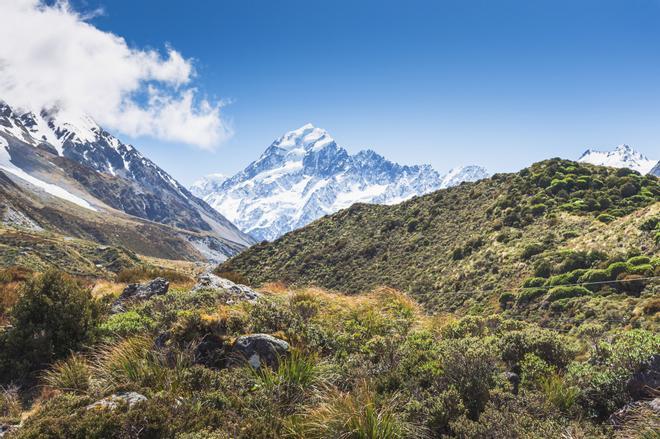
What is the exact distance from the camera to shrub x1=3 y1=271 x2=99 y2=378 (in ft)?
31.3

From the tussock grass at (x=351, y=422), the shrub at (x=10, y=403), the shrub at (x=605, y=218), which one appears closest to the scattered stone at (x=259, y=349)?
the tussock grass at (x=351, y=422)

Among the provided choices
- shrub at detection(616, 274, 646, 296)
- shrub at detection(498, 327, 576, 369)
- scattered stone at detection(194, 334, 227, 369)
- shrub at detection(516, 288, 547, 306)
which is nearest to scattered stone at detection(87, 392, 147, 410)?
scattered stone at detection(194, 334, 227, 369)

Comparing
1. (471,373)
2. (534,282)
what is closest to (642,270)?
(534,282)

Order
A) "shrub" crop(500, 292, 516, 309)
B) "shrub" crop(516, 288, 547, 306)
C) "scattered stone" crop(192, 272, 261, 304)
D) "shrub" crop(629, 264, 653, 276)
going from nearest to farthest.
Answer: "scattered stone" crop(192, 272, 261, 304)
"shrub" crop(629, 264, 653, 276)
"shrub" crop(516, 288, 547, 306)
"shrub" crop(500, 292, 516, 309)

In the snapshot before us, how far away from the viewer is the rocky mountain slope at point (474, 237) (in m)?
32.6

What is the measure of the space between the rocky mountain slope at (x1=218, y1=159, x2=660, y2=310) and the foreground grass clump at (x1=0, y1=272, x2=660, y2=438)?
23211 millimetres

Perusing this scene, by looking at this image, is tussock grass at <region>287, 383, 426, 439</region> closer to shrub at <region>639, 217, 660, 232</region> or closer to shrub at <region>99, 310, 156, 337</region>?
shrub at <region>99, 310, 156, 337</region>

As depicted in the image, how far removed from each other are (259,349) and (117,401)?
287 cm

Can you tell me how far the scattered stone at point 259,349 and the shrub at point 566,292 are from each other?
2134 centimetres

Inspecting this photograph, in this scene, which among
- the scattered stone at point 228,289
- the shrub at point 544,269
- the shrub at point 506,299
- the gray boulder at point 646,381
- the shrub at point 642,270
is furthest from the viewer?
the shrub at point 544,269

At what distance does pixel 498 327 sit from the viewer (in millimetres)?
10031

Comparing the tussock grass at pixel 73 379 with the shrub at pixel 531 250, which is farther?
the shrub at pixel 531 250

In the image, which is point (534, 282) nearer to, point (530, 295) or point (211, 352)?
point (530, 295)

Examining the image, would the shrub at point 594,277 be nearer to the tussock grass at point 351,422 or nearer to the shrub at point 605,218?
the shrub at point 605,218
